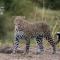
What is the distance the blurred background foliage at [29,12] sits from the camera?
7402 mm

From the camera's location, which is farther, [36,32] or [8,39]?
[8,39]

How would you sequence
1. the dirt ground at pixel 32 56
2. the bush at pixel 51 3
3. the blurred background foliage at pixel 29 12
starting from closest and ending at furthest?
the dirt ground at pixel 32 56 < the blurred background foliage at pixel 29 12 < the bush at pixel 51 3

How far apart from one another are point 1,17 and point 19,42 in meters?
1.16

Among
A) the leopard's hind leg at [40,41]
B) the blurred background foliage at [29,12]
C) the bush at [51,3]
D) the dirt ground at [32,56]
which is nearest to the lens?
the dirt ground at [32,56]

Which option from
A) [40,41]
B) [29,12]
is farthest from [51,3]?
[40,41]

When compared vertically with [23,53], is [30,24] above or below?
above

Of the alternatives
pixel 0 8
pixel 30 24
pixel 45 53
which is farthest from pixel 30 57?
pixel 0 8

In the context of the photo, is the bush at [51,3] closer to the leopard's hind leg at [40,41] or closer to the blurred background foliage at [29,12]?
the blurred background foliage at [29,12]

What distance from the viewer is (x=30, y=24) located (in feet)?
20.9

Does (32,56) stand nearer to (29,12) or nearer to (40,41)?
(40,41)

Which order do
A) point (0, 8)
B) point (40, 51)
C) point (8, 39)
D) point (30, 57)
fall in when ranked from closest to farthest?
point (30, 57), point (40, 51), point (8, 39), point (0, 8)

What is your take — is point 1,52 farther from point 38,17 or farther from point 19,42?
point 38,17

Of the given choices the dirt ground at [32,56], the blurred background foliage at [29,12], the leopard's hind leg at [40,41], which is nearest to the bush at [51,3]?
the blurred background foliage at [29,12]

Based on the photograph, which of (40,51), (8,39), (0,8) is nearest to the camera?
(40,51)
